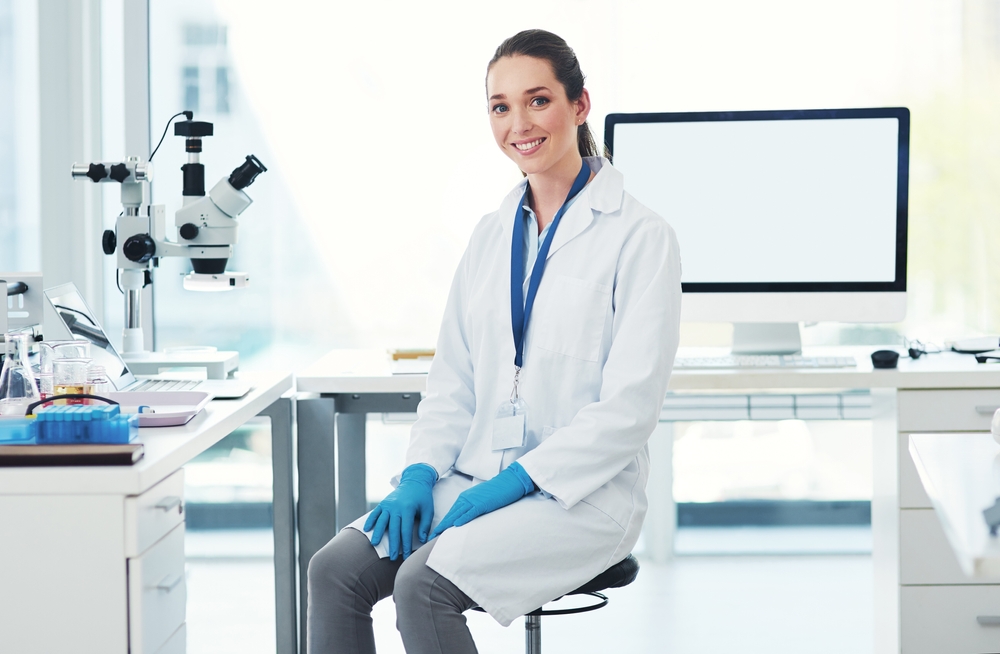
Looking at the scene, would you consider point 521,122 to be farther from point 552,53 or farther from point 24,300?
point 24,300

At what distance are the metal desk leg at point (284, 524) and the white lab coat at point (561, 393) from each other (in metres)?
0.55

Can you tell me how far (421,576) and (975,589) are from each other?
1254mm

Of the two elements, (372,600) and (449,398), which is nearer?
(372,600)

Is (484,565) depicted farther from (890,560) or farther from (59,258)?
(59,258)

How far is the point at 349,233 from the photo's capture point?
2.97m

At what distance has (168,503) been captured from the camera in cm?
138

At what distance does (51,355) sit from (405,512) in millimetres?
681

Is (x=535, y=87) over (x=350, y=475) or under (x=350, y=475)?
over

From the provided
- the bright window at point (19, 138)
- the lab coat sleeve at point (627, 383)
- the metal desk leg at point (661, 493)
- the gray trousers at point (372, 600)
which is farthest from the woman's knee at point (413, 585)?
the bright window at point (19, 138)

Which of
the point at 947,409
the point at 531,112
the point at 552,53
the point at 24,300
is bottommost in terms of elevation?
the point at 947,409

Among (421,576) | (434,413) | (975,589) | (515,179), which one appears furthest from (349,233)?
(975,589)

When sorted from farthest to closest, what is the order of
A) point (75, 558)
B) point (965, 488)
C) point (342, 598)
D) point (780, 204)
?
point (780, 204)
point (342, 598)
point (75, 558)
point (965, 488)

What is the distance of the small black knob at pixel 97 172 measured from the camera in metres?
2.03

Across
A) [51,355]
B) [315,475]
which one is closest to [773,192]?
[315,475]
